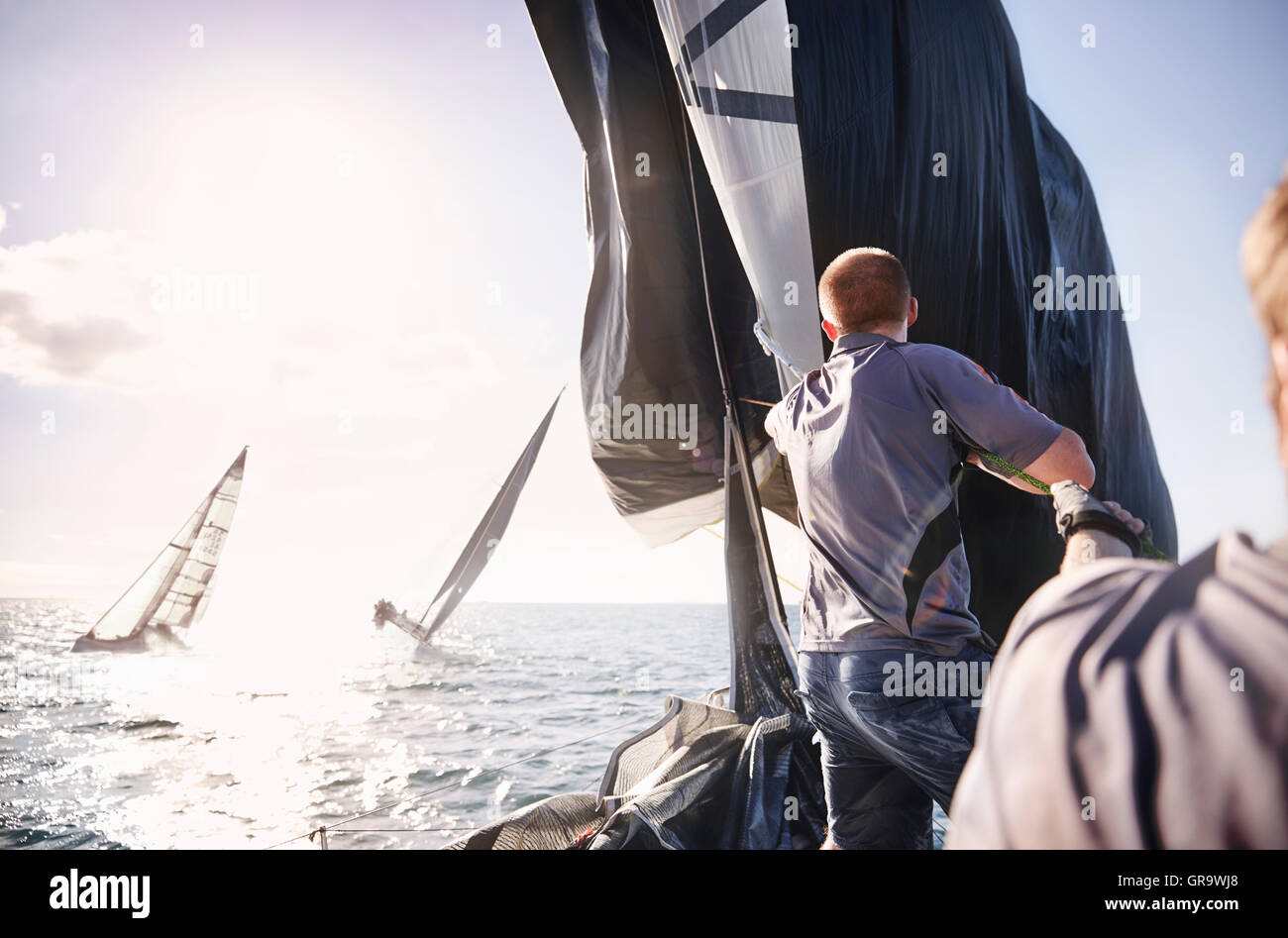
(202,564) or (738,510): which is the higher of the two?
(738,510)

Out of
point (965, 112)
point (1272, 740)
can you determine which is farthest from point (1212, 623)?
point (965, 112)

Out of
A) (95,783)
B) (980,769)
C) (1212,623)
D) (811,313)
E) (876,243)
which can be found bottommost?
(95,783)

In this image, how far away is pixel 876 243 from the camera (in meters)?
2.81

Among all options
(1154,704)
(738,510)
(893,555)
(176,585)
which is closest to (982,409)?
(893,555)

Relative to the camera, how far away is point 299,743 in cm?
962

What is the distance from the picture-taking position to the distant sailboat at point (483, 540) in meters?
17.5

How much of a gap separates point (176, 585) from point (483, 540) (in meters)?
11.7

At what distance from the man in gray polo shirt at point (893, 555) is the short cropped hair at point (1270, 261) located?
0.81 m

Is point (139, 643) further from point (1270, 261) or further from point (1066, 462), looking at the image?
point (1270, 261)

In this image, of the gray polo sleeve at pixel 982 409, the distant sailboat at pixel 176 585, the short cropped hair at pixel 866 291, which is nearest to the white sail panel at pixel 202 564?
the distant sailboat at pixel 176 585

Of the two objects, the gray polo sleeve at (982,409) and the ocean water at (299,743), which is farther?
the ocean water at (299,743)

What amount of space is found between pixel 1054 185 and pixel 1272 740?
12.2 feet

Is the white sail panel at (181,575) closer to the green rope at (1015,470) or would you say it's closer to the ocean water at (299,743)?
the ocean water at (299,743)
